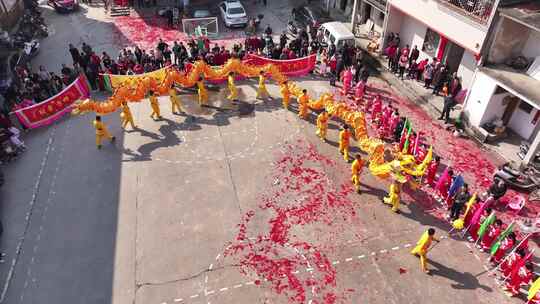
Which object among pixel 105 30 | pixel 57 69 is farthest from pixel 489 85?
pixel 105 30

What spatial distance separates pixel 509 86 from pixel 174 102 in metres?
14.6

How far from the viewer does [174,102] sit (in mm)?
18188

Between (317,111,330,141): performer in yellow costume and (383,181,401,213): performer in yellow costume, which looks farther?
(317,111,330,141): performer in yellow costume

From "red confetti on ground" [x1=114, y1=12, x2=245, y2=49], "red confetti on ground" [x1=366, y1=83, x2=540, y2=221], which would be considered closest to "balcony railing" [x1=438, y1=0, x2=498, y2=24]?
"red confetti on ground" [x1=366, y1=83, x2=540, y2=221]

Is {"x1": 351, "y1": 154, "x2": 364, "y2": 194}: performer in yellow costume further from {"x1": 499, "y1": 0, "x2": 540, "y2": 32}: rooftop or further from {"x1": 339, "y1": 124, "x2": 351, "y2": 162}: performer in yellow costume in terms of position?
{"x1": 499, "y1": 0, "x2": 540, "y2": 32}: rooftop

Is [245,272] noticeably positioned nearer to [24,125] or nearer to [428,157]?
[428,157]

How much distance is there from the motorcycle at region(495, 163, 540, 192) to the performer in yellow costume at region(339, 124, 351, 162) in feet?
19.0

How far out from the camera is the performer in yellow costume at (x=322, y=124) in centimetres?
1628

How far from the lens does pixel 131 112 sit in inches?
733

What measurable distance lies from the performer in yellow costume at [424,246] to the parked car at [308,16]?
19.0m

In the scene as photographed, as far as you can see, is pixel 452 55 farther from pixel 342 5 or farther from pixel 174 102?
pixel 174 102

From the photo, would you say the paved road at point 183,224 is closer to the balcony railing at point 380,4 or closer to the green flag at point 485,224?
the green flag at point 485,224

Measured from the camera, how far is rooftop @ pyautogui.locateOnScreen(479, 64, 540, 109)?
48.3 ft

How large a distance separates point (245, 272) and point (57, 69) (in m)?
18.2
